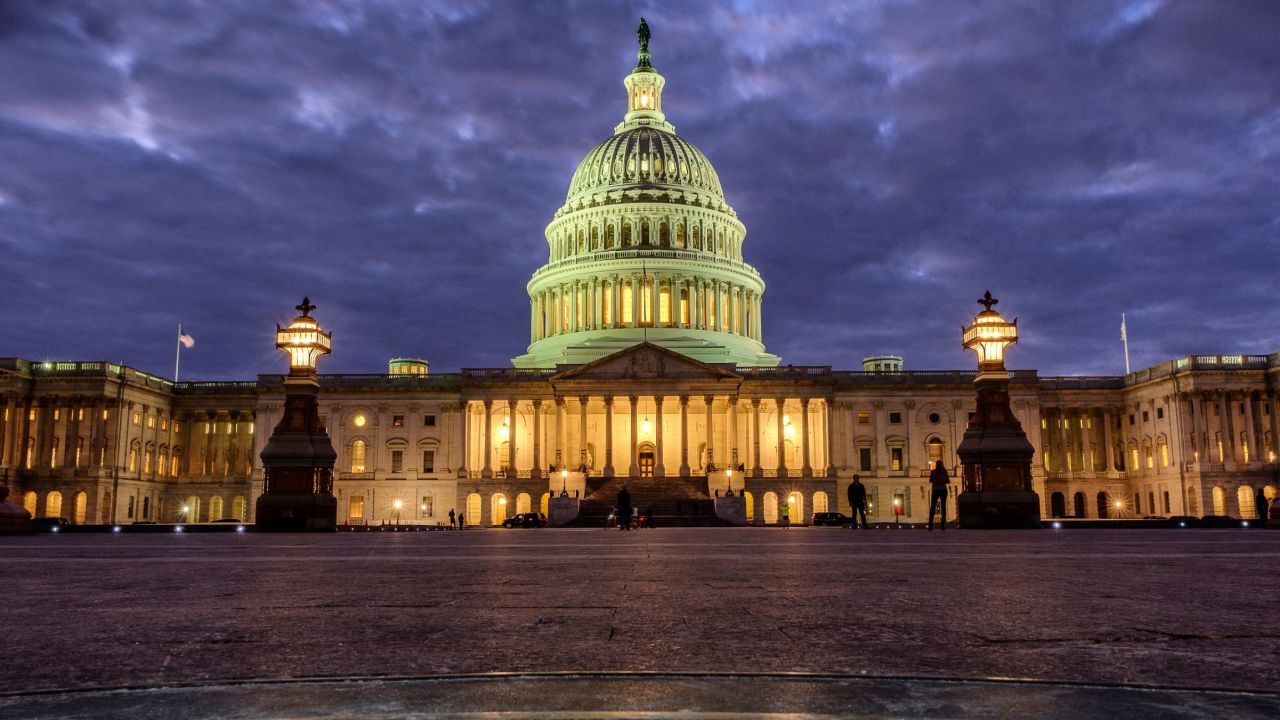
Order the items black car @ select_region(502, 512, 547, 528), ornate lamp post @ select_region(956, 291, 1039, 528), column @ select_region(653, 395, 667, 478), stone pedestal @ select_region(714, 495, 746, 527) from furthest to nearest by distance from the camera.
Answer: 1. column @ select_region(653, 395, 667, 478)
2. stone pedestal @ select_region(714, 495, 746, 527)
3. black car @ select_region(502, 512, 547, 528)
4. ornate lamp post @ select_region(956, 291, 1039, 528)

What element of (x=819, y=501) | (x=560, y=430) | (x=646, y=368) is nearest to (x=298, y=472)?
(x=646, y=368)

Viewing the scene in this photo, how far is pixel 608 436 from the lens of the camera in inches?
3538

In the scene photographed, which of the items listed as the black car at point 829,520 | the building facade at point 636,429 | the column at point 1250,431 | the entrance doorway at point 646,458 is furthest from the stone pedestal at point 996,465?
the column at point 1250,431

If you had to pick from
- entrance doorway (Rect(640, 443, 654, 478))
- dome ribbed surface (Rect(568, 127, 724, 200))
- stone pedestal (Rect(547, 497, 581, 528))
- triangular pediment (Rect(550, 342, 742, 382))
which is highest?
dome ribbed surface (Rect(568, 127, 724, 200))

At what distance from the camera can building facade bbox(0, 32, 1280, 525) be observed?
292 ft

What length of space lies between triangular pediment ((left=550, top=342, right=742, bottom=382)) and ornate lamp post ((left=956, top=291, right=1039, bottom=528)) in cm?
5304

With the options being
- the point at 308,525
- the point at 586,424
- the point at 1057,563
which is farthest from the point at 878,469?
the point at 1057,563

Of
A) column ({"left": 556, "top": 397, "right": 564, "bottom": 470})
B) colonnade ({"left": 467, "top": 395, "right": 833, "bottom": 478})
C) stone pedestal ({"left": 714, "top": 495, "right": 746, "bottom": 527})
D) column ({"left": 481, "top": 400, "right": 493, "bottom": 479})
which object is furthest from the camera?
column ({"left": 556, "top": 397, "right": 564, "bottom": 470})

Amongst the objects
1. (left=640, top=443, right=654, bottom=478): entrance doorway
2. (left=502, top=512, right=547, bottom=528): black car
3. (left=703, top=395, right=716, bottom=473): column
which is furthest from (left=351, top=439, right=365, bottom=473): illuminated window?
(left=703, top=395, right=716, bottom=473): column

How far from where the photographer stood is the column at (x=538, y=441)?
298 feet

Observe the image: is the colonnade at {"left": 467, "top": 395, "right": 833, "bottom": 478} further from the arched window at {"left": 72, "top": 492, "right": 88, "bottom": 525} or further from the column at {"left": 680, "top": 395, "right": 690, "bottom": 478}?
the arched window at {"left": 72, "top": 492, "right": 88, "bottom": 525}

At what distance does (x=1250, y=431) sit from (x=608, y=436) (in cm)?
5552

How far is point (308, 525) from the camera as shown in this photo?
1432 inches

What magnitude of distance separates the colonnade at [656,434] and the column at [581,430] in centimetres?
9
